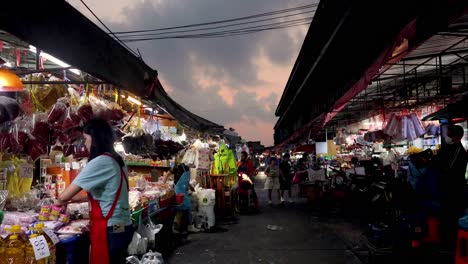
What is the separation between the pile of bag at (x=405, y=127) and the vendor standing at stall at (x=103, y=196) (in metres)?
8.79

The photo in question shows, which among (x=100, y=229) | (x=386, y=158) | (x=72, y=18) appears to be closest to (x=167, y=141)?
(x=100, y=229)

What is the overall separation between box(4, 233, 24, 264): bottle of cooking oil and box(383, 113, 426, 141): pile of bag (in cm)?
948

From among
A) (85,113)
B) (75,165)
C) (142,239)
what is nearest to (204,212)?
(142,239)

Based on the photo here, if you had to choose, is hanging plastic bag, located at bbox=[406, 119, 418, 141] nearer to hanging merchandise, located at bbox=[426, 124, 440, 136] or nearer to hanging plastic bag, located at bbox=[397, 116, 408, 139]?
hanging plastic bag, located at bbox=[397, 116, 408, 139]

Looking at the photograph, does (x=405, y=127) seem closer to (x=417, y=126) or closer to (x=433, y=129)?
(x=417, y=126)

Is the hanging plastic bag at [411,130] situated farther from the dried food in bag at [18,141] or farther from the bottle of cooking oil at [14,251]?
the bottle of cooking oil at [14,251]

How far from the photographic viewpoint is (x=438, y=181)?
5582 millimetres

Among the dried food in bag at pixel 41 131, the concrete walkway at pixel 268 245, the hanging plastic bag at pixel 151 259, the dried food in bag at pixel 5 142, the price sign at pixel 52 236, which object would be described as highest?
the dried food in bag at pixel 41 131

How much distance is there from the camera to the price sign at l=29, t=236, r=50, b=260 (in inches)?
136

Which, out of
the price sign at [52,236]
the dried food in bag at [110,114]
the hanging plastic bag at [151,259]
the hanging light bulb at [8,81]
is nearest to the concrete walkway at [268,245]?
the hanging plastic bag at [151,259]

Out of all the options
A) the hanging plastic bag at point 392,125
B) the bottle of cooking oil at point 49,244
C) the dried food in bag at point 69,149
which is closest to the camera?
the bottle of cooking oil at point 49,244

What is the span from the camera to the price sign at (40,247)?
345 cm

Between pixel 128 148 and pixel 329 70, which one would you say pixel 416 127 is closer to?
pixel 329 70

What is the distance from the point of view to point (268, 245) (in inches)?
300
